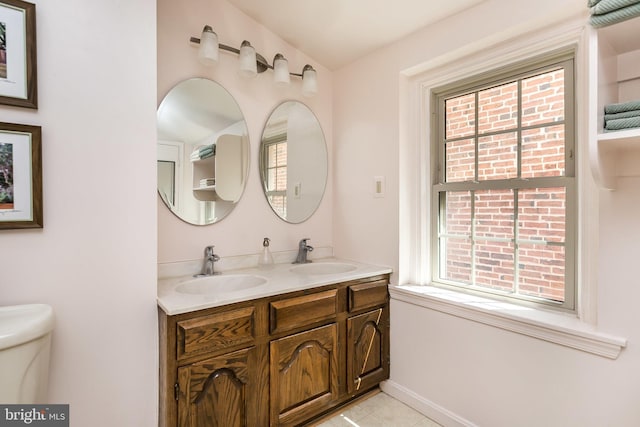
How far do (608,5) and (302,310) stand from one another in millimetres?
1666

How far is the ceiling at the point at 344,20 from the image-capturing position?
1804 mm

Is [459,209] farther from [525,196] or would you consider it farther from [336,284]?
[336,284]

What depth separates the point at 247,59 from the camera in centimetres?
195

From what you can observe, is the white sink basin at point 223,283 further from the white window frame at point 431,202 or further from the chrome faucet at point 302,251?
the white window frame at point 431,202

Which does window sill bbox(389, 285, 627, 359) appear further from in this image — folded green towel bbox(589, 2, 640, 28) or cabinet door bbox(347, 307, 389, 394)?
folded green towel bbox(589, 2, 640, 28)

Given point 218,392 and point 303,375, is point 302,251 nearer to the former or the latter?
point 303,375

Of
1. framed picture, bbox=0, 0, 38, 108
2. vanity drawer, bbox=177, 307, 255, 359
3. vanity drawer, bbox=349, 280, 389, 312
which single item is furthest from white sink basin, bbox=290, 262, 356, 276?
framed picture, bbox=0, 0, 38, 108

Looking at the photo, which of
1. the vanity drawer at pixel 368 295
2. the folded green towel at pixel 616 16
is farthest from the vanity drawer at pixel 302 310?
the folded green towel at pixel 616 16

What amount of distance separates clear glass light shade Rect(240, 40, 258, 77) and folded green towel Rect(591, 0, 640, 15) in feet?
5.21

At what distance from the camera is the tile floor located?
1.82m

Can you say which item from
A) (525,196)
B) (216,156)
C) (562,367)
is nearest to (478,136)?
(525,196)

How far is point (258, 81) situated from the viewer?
2.19 m

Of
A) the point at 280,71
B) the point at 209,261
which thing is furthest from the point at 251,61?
the point at 209,261

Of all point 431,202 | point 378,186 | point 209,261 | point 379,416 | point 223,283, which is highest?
point 378,186
